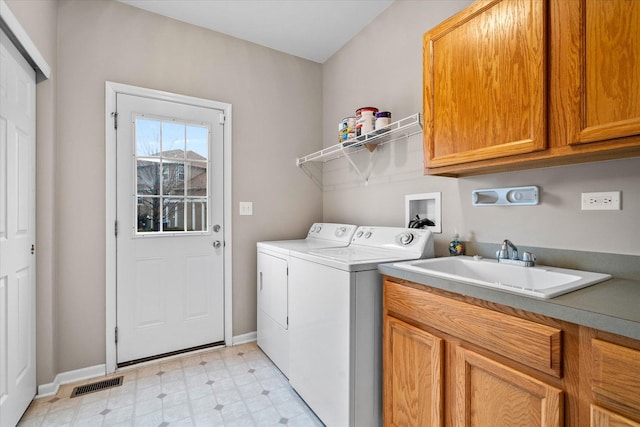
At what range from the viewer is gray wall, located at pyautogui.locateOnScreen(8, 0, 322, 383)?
2.10 metres

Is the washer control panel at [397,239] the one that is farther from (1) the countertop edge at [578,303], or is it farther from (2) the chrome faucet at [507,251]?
(1) the countertop edge at [578,303]

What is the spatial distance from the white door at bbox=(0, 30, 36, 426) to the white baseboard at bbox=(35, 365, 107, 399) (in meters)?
0.07

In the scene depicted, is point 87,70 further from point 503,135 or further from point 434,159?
point 503,135

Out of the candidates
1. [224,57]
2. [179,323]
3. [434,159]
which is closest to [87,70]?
[224,57]

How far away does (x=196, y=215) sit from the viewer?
8.46ft

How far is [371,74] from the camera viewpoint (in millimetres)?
2488

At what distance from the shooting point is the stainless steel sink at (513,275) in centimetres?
99

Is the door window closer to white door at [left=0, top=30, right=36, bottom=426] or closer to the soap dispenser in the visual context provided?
white door at [left=0, top=30, right=36, bottom=426]

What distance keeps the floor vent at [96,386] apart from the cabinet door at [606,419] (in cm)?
250

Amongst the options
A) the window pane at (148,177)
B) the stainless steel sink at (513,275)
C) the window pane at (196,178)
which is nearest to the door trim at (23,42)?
the window pane at (148,177)

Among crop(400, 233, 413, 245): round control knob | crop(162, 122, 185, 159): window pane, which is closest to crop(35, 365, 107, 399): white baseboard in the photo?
crop(162, 122, 185, 159): window pane

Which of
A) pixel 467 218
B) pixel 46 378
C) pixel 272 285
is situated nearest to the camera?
pixel 467 218

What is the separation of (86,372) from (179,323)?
0.64 metres

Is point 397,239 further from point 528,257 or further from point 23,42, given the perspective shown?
point 23,42
